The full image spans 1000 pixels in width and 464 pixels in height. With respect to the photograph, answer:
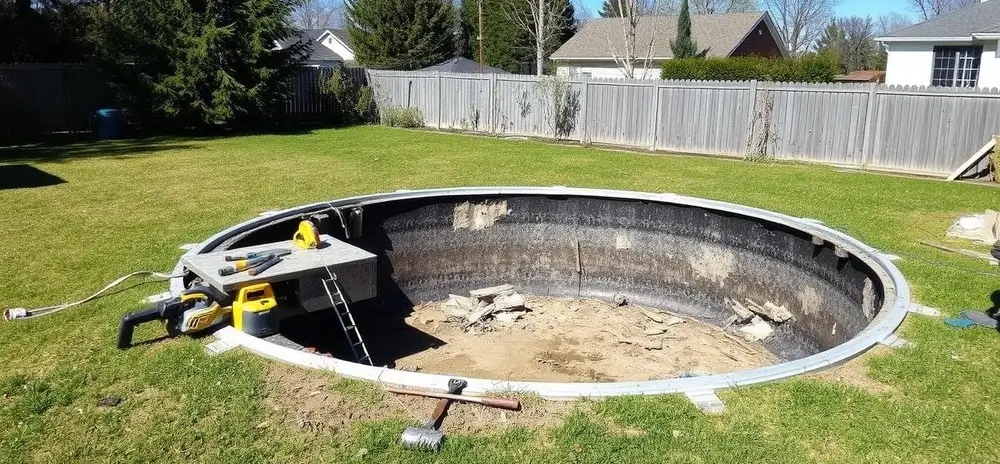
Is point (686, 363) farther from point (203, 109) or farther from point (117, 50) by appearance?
point (117, 50)

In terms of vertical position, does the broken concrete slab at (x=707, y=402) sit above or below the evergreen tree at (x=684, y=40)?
below

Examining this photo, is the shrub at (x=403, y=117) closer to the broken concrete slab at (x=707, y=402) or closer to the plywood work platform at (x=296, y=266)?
the plywood work platform at (x=296, y=266)

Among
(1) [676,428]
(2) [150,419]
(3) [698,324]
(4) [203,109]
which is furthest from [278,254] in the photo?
(4) [203,109]

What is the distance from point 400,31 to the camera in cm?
3425

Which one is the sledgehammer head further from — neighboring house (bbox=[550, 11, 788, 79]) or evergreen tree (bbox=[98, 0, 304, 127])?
neighboring house (bbox=[550, 11, 788, 79])

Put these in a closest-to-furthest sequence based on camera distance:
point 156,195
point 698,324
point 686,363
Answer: point 686,363, point 698,324, point 156,195

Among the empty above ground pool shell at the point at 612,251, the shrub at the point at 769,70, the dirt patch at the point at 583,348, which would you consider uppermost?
the shrub at the point at 769,70

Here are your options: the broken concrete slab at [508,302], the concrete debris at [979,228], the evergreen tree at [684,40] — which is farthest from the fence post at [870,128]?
the evergreen tree at [684,40]

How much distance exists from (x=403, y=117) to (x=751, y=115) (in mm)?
9797

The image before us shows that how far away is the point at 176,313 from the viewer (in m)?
4.79

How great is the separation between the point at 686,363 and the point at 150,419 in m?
4.91

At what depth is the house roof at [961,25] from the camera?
21.0m

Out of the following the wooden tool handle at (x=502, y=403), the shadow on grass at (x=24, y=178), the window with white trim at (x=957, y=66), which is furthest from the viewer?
the window with white trim at (x=957, y=66)

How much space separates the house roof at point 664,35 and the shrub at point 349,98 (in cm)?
1569
